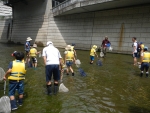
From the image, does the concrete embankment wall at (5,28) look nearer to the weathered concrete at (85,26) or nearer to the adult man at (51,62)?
the weathered concrete at (85,26)

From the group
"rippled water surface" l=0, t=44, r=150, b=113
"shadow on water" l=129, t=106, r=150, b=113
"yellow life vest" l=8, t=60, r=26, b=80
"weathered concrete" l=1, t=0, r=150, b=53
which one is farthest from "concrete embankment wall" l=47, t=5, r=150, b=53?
"yellow life vest" l=8, t=60, r=26, b=80

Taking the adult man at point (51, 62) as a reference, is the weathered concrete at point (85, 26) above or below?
above

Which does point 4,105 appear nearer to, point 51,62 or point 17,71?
point 17,71

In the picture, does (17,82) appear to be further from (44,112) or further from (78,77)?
(78,77)

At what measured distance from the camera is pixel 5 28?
134 feet

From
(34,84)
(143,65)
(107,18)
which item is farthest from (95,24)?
(34,84)

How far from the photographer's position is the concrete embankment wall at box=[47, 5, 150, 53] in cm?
1834

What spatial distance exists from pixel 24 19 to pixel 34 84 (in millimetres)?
29953

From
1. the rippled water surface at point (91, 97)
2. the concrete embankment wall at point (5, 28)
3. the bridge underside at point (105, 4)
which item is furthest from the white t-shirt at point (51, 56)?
the concrete embankment wall at point (5, 28)

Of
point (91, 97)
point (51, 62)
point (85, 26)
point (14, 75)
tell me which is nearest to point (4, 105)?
point (14, 75)

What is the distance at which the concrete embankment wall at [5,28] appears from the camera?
40031 millimetres

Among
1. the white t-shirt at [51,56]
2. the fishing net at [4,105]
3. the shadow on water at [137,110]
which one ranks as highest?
the white t-shirt at [51,56]

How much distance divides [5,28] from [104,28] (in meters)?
28.2

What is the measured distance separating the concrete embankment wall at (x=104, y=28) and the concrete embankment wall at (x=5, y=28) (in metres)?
16.3
